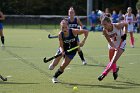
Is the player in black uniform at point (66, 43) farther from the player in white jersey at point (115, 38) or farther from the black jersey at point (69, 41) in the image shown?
the player in white jersey at point (115, 38)

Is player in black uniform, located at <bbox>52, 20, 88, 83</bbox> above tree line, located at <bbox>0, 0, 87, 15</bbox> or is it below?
above

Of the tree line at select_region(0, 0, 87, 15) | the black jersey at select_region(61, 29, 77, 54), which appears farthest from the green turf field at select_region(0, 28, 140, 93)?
the tree line at select_region(0, 0, 87, 15)

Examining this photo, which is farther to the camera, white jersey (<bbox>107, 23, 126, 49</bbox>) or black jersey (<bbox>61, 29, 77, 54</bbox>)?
white jersey (<bbox>107, 23, 126, 49</bbox>)

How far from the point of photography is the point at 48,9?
197ft

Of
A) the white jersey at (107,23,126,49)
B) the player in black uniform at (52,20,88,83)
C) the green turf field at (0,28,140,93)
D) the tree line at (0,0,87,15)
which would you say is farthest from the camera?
the tree line at (0,0,87,15)

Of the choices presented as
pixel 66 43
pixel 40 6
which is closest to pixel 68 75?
pixel 66 43

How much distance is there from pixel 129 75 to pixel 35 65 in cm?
386

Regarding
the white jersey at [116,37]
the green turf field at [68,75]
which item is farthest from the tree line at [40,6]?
the white jersey at [116,37]

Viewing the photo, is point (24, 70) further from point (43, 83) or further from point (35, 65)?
point (43, 83)

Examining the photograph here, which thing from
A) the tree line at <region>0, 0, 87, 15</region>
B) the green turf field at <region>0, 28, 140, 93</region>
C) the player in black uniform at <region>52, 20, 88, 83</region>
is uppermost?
the player in black uniform at <region>52, 20, 88, 83</region>

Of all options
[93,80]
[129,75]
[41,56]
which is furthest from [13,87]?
[41,56]

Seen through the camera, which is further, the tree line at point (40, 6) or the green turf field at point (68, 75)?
the tree line at point (40, 6)

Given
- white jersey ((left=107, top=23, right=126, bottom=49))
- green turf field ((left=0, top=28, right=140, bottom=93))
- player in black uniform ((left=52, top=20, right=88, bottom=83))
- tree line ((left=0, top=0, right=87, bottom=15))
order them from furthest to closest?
tree line ((left=0, top=0, right=87, bottom=15)) < white jersey ((left=107, top=23, right=126, bottom=49)) < player in black uniform ((left=52, top=20, right=88, bottom=83)) < green turf field ((left=0, top=28, right=140, bottom=93))

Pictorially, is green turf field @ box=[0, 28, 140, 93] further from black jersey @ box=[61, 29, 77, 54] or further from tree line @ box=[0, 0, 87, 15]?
tree line @ box=[0, 0, 87, 15]
